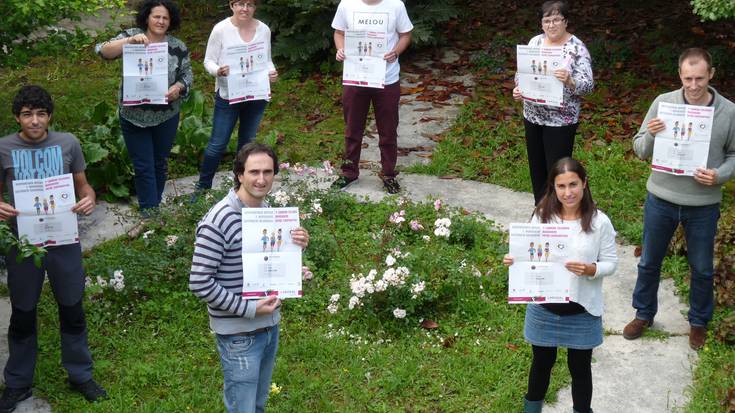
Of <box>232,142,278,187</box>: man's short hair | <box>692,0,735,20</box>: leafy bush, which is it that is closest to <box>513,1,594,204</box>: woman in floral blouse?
<box>692,0,735,20</box>: leafy bush

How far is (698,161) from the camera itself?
565 cm

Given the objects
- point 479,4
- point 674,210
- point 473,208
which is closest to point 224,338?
point 674,210

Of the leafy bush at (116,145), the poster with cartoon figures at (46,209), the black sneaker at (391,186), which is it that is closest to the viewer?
the poster with cartoon figures at (46,209)

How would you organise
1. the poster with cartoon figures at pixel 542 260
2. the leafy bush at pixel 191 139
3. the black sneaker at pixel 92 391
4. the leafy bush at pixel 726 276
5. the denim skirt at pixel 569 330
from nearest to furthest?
the poster with cartoon figures at pixel 542 260, the denim skirt at pixel 569 330, the black sneaker at pixel 92 391, the leafy bush at pixel 726 276, the leafy bush at pixel 191 139

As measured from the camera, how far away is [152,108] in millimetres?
7441

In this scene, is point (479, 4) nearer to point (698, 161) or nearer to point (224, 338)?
point (698, 161)

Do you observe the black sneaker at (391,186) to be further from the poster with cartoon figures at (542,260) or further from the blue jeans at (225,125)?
the poster with cartoon figures at (542,260)

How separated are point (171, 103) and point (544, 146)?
2879 mm

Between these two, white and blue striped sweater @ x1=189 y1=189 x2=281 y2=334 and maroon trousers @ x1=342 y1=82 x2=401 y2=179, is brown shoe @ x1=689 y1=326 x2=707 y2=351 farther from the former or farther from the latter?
maroon trousers @ x1=342 y1=82 x2=401 y2=179

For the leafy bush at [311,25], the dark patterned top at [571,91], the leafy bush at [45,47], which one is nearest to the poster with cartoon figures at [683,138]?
the dark patterned top at [571,91]

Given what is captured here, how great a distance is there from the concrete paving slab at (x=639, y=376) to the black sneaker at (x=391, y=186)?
2.75m

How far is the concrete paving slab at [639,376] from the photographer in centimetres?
555

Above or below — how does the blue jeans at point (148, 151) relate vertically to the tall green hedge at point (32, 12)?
below

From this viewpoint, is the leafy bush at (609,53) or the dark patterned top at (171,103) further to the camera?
the leafy bush at (609,53)
